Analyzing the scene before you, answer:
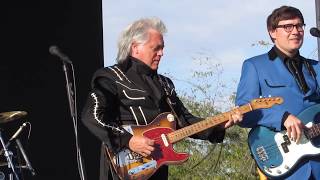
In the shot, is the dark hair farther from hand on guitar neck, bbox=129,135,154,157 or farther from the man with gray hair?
hand on guitar neck, bbox=129,135,154,157

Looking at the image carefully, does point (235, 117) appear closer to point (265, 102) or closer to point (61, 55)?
point (265, 102)

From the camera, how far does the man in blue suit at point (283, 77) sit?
11.3 feet

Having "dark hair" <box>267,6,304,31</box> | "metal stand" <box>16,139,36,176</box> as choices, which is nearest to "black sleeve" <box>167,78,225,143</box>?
"dark hair" <box>267,6,304,31</box>

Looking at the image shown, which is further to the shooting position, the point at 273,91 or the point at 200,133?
the point at 200,133

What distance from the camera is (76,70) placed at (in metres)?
5.95

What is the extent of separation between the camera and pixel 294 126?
131 inches

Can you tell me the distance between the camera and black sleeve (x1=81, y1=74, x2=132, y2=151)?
134 inches

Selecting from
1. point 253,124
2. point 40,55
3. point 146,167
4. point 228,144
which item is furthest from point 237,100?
point 228,144

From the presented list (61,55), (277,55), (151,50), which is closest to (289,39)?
(277,55)

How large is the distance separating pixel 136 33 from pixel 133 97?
393 millimetres

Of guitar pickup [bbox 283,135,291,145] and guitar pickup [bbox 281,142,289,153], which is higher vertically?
guitar pickup [bbox 283,135,291,145]

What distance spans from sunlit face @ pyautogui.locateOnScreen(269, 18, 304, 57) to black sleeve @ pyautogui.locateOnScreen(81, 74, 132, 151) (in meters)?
0.97

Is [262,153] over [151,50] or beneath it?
beneath

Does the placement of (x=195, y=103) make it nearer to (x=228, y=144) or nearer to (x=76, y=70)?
(x=228, y=144)
